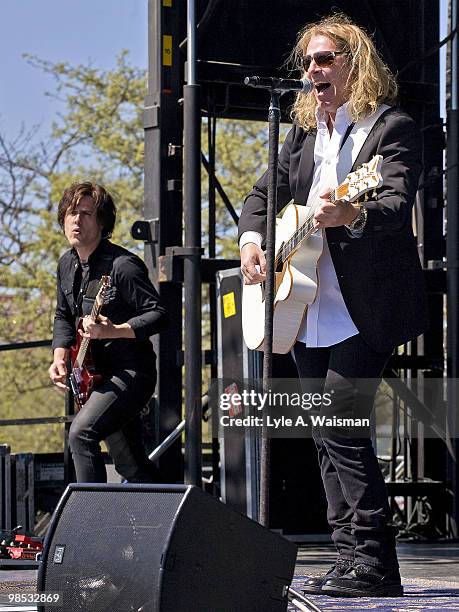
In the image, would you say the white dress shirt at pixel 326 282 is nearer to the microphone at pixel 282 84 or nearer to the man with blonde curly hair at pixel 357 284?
the man with blonde curly hair at pixel 357 284

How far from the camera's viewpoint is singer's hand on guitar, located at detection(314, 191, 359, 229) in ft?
11.8

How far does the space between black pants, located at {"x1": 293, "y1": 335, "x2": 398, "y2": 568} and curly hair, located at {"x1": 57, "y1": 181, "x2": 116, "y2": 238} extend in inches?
75.1

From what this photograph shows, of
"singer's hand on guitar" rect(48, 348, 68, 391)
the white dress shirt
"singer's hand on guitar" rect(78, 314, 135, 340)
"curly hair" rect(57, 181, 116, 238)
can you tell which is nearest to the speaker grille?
the white dress shirt

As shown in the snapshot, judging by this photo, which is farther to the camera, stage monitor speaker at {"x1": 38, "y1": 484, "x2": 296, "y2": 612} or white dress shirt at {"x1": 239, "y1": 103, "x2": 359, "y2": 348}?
white dress shirt at {"x1": 239, "y1": 103, "x2": 359, "y2": 348}

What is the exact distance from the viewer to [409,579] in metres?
4.59

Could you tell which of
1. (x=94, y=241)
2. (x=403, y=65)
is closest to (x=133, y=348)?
(x=94, y=241)

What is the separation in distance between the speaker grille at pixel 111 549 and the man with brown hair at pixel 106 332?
1930 mm

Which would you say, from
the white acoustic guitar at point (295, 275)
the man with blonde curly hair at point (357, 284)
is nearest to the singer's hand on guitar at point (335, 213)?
the man with blonde curly hair at point (357, 284)

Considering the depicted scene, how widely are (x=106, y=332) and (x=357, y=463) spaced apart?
173 cm

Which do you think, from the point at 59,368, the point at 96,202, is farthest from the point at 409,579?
the point at 96,202

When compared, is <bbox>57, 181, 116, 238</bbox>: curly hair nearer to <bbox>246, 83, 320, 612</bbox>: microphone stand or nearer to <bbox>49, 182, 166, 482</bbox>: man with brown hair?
<bbox>49, 182, 166, 482</bbox>: man with brown hair

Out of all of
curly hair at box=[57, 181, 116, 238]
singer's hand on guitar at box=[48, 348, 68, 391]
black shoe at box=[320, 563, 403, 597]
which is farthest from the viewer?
curly hair at box=[57, 181, 116, 238]

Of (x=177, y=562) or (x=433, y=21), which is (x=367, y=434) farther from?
(x=433, y=21)

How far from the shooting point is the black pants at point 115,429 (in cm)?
511
